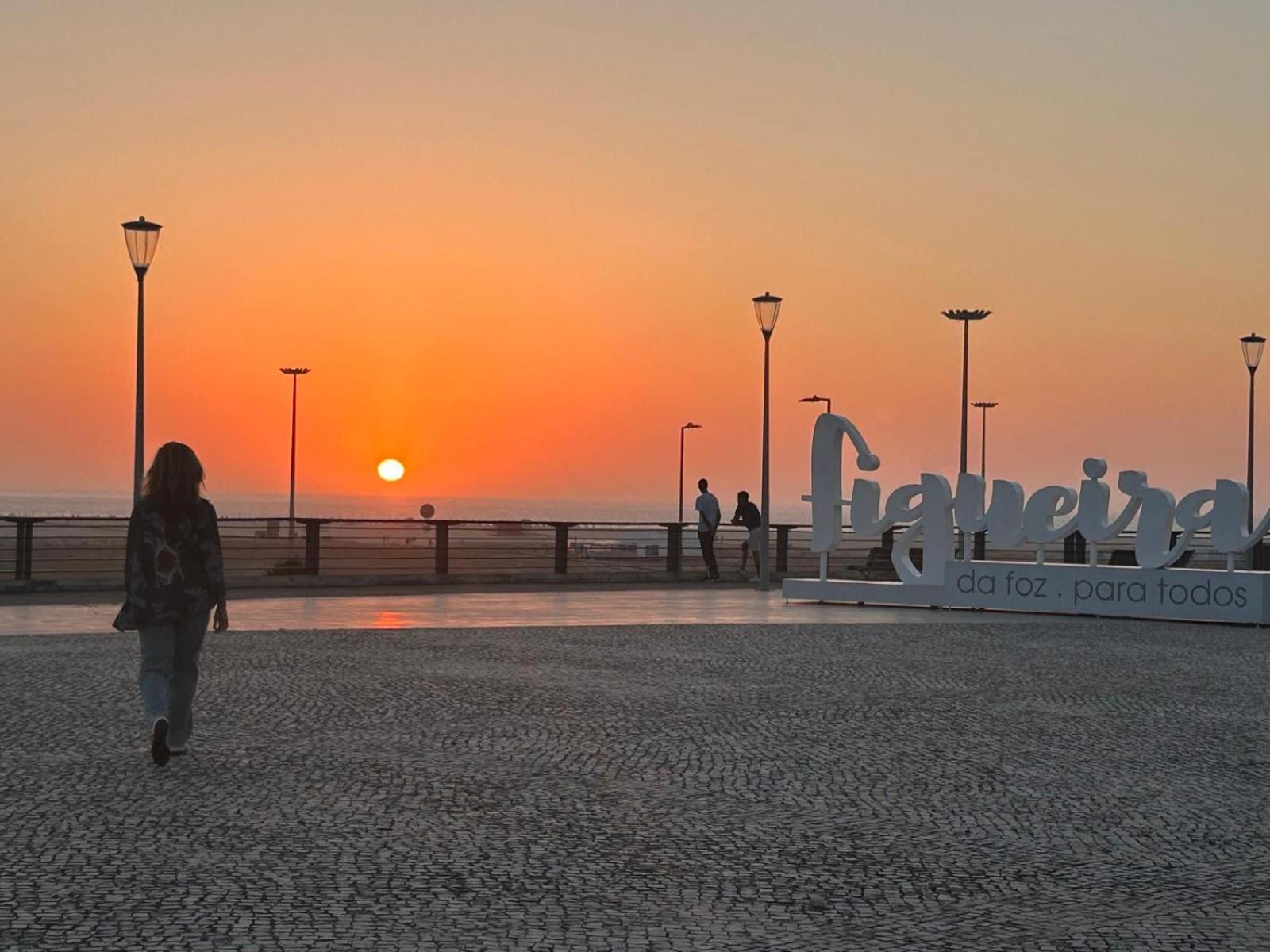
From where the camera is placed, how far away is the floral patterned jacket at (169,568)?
31.8ft

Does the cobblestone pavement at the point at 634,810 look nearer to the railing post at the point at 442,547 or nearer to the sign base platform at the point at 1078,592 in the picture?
the sign base platform at the point at 1078,592

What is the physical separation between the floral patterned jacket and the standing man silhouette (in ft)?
79.9

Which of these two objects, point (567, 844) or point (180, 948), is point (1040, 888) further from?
point (180, 948)

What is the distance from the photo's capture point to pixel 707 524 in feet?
114

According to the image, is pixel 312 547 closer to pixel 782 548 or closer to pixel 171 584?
A: pixel 782 548

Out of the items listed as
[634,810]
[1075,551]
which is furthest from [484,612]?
[1075,551]

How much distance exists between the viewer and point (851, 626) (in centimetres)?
2108

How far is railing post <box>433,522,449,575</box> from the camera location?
31.5m

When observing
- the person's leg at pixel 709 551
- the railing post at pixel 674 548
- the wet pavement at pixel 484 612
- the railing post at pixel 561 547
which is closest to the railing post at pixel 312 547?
the wet pavement at pixel 484 612

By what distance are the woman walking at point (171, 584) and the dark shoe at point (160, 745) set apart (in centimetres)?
8

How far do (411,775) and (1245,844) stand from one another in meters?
4.24

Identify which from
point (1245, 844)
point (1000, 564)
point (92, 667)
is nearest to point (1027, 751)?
point (1245, 844)

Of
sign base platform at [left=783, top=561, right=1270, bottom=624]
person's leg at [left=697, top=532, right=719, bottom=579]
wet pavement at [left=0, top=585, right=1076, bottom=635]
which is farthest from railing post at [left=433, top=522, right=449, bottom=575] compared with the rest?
sign base platform at [left=783, top=561, right=1270, bottom=624]

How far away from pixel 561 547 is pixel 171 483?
23959mm
